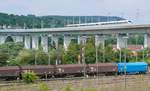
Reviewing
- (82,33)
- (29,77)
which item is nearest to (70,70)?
(29,77)

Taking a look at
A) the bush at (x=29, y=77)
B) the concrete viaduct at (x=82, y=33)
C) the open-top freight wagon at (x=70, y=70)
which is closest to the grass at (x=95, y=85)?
the bush at (x=29, y=77)

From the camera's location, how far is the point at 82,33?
314ft

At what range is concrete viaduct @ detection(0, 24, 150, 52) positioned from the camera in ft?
255

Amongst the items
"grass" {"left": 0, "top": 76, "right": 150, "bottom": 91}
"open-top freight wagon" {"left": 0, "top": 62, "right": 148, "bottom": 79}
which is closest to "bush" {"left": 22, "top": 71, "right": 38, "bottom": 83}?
"grass" {"left": 0, "top": 76, "right": 150, "bottom": 91}

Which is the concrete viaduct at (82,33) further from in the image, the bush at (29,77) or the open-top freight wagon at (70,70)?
the bush at (29,77)

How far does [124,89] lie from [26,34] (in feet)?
289

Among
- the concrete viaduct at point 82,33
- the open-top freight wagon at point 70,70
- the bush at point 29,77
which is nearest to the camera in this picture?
the bush at point 29,77

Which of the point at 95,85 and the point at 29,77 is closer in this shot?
the point at 95,85

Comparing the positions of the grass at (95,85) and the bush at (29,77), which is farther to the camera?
the bush at (29,77)

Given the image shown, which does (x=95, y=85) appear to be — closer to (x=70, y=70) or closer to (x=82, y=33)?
(x=70, y=70)

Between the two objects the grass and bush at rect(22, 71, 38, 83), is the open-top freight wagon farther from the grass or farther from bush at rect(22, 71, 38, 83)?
the grass

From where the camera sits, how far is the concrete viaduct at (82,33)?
77688mm

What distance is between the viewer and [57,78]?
141ft

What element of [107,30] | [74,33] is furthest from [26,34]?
[107,30]
